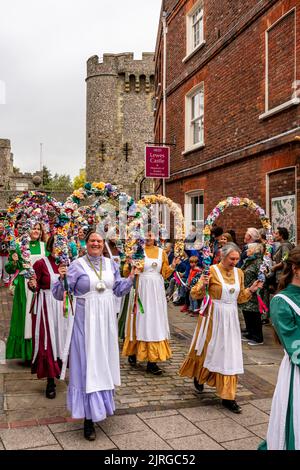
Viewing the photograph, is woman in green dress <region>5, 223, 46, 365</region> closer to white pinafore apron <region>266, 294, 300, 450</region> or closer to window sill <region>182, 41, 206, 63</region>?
white pinafore apron <region>266, 294, 300, 450</region>

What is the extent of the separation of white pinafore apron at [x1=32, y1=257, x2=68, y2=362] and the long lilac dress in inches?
32.5

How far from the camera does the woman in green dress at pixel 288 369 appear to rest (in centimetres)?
330

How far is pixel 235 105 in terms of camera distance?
11766 mm

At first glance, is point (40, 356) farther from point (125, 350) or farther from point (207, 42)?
point (207, 42)

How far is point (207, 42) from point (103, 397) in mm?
11572

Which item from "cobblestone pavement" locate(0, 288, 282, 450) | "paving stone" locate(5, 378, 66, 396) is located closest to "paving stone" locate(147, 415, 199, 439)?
"cobblestone pavement" locate(0, 288, 282, 450)

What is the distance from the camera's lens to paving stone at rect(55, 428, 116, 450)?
4.10 metres

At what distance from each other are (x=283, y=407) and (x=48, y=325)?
306 centimetres

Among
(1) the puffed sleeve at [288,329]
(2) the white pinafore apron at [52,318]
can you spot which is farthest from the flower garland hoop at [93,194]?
(1) the puffed sleeve at [288,329]

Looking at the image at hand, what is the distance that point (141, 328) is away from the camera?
6.56m

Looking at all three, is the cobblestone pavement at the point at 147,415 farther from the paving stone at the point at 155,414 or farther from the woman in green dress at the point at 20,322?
the woman in green dress at the point at 20,322

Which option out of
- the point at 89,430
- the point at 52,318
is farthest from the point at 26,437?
the point at 52,318

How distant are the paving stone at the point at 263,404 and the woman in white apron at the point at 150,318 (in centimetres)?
147

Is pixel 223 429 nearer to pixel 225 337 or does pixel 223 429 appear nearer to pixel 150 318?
pixel 225 337
